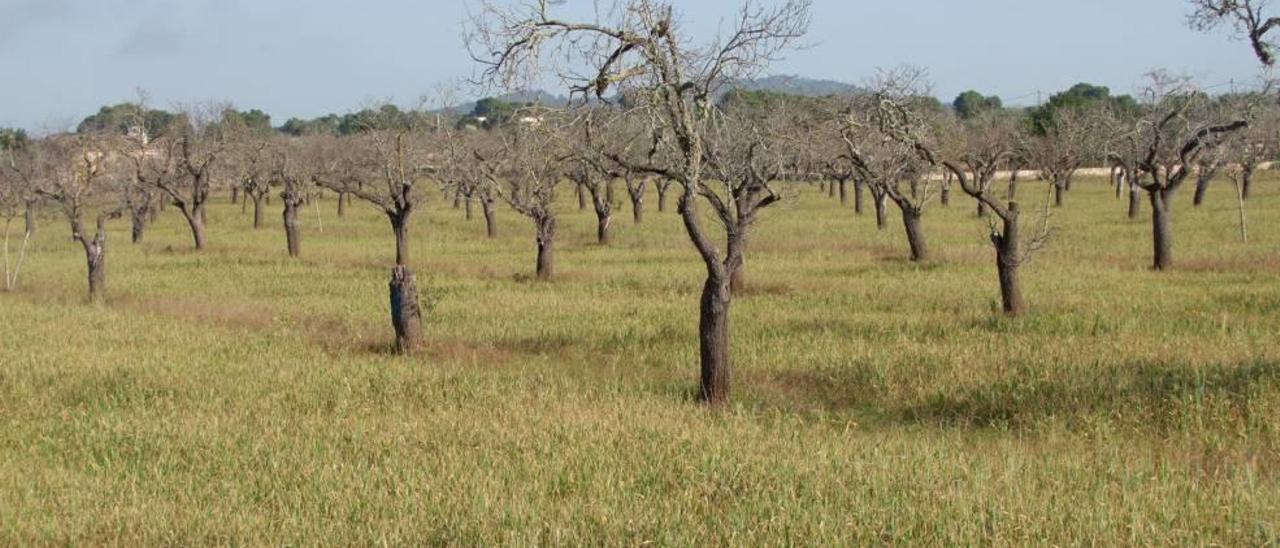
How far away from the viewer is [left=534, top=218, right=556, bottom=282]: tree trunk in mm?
31891

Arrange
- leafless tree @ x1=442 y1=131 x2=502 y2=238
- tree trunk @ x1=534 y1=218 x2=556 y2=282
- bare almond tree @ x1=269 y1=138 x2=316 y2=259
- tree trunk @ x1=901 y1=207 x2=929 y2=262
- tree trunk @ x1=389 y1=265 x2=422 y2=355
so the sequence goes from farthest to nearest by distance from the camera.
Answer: leafless tree @ x1=442 y1=131 x2=502 y2=238 < bare almond tree @ x1=269 y1=138 x2=316 y2=259 < tree trunk @ x1=901 y1=207 x2=929 y2=262 < tree trunk @ x1=534 y1=218 x2=556 y2=282 < tree trunk @ x1=389 y1=265 x2=422 y2=355

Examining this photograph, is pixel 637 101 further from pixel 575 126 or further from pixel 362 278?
pixel 362 278

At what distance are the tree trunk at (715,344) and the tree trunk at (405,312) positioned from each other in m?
6.12

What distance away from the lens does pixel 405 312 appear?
58.1ft

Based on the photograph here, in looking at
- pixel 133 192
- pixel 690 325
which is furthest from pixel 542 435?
pixel 133 192

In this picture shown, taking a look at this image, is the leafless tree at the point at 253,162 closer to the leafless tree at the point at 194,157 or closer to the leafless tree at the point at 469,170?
the leafless tree at the point at 194,157

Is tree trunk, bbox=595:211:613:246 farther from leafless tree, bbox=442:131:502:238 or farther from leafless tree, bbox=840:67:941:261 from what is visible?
leafless tree, bbox=840:67:941:261

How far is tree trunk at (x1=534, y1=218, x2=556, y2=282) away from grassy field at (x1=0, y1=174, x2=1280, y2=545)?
4705 mm

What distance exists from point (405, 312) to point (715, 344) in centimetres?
658

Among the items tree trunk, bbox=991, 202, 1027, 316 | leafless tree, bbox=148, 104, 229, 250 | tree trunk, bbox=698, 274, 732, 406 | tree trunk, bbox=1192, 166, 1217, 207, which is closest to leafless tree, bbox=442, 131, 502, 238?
leafless tree, bbox=148, 104, 229, 250

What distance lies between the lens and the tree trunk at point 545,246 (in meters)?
31.9

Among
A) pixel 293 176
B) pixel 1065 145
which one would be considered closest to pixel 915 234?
pixel 1065 145

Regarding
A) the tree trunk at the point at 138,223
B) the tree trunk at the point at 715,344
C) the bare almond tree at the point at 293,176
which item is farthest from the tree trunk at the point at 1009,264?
the tree trunk at the point at 138,223

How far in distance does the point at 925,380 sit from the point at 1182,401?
125 inches
